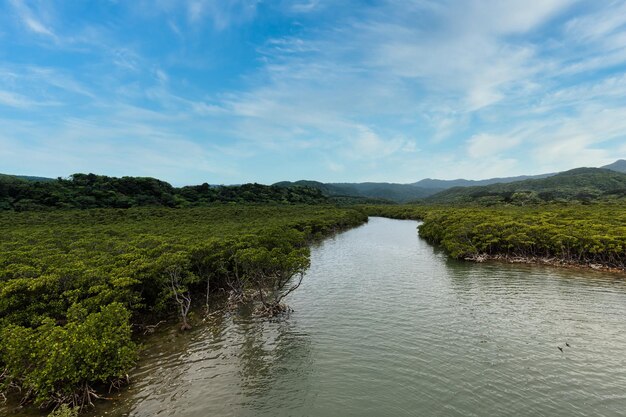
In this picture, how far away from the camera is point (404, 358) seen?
20031 millimetres

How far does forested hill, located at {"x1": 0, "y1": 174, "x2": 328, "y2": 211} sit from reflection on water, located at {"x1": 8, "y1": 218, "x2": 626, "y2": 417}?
81.7 m

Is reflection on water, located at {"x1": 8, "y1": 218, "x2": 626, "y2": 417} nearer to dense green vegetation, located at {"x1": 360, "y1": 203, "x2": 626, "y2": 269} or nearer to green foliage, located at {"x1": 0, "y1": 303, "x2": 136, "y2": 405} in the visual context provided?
green foliage, located at {"x1": 0, "y1": 303, "x2": 136, "y2": 405}

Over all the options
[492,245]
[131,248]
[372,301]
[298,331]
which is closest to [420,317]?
[372,301]

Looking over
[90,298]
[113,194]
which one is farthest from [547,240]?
[113,194]

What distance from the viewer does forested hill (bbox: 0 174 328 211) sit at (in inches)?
3248

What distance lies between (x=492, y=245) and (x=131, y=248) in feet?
165

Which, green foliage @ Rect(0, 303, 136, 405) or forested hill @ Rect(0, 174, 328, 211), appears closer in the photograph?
green foliage @ Rect(0, 303, 136, 405)

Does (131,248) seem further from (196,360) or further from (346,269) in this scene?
(346,269)

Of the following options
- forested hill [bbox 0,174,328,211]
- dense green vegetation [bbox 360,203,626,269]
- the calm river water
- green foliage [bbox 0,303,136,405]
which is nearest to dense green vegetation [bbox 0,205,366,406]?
green foliage [bbox 0,303,136,405]

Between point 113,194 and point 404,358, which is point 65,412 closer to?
point 404,358

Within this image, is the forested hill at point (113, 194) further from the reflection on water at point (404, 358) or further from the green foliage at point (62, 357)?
the reflection on water at point (404, 358)

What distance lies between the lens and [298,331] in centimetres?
2427

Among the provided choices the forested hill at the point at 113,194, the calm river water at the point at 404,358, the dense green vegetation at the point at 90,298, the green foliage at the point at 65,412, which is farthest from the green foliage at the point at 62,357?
the forested hill at the point at 113,194

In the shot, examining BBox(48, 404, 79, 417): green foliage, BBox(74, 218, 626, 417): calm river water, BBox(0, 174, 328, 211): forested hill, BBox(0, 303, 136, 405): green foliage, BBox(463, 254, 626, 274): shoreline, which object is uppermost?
BBox(0, 174, 328, 211): forested hill
